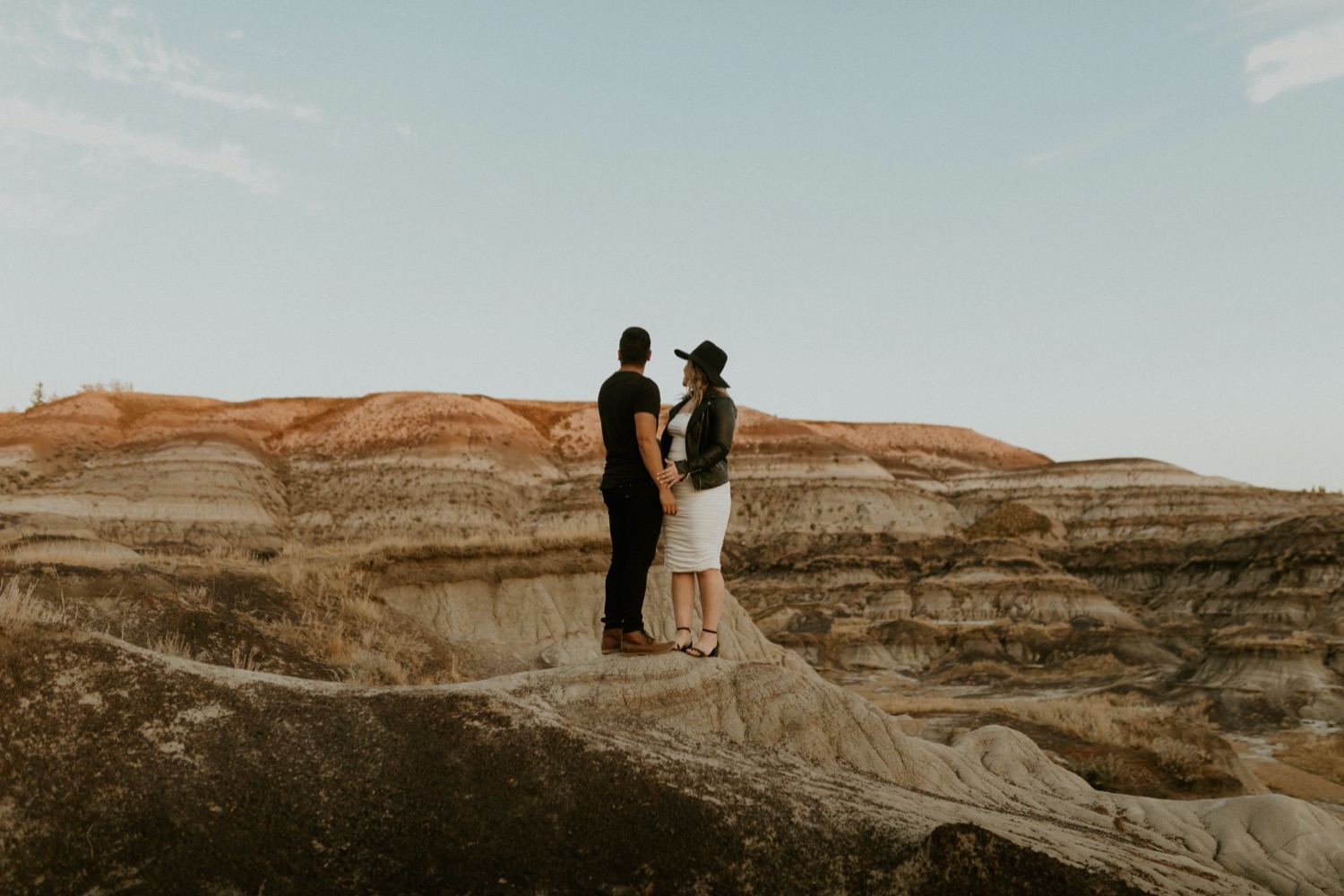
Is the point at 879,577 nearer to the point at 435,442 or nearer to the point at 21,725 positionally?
the point at 435,442

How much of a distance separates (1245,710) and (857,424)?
64.1 metres

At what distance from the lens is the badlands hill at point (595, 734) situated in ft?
13.3

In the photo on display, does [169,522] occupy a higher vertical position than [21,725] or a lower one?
lower

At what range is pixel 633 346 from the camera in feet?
20.5

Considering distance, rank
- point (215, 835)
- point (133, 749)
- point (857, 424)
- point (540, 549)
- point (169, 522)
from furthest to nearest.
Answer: point (857, 424) < point (169, 522) < point (540, 549) < point (133, 749) < point (215, 835)

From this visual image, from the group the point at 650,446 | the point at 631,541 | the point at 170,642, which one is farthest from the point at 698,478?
the point at 170,642

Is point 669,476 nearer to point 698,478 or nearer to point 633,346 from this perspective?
point 698,478

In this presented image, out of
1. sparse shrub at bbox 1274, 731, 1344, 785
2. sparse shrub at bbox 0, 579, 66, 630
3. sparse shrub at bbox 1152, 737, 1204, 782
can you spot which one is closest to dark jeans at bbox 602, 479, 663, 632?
sparse shrub at bbox 0, 579, 66, 630

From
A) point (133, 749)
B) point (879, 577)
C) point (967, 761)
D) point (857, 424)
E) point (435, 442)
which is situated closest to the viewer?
point (133, 749)

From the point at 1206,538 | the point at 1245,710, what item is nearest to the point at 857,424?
the point at 1206,538

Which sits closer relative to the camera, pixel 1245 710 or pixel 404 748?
pixel 404 748

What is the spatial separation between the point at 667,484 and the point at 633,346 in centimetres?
89

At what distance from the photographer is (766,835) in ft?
14.0

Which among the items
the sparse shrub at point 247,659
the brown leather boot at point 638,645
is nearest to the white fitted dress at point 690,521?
the brown leather boot at point 638,645
